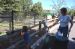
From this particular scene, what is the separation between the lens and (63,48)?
810cm

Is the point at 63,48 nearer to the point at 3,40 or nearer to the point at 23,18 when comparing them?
the point at 3,40

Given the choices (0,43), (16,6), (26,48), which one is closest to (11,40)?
(0,43)

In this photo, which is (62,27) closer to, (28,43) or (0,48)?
(28,43)

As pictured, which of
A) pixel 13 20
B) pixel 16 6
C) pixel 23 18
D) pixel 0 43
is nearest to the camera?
pixel 0 43

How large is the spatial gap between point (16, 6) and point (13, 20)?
34.4 metres

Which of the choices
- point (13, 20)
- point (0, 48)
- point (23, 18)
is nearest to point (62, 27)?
point (0, 48)

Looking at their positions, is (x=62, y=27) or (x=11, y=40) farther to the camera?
(x=11, y=40)

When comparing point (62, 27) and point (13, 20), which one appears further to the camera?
point (13, 20)

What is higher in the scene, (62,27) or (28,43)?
(62,27)

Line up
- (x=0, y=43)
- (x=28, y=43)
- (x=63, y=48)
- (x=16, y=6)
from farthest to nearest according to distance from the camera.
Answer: (x=16, y=6), (x=0, y=43), (x=28, y=43), (x=63, y=48)

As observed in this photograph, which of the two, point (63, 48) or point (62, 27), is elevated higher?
point (62, 27)

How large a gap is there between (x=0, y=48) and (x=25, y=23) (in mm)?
10905

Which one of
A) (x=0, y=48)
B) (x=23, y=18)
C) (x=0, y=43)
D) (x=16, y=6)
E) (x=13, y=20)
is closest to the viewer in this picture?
(x=0, y=48)

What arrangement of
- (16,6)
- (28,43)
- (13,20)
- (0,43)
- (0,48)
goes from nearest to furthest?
(28,43)
(0,48)
(0,43)
(13,20)
(16,6)
